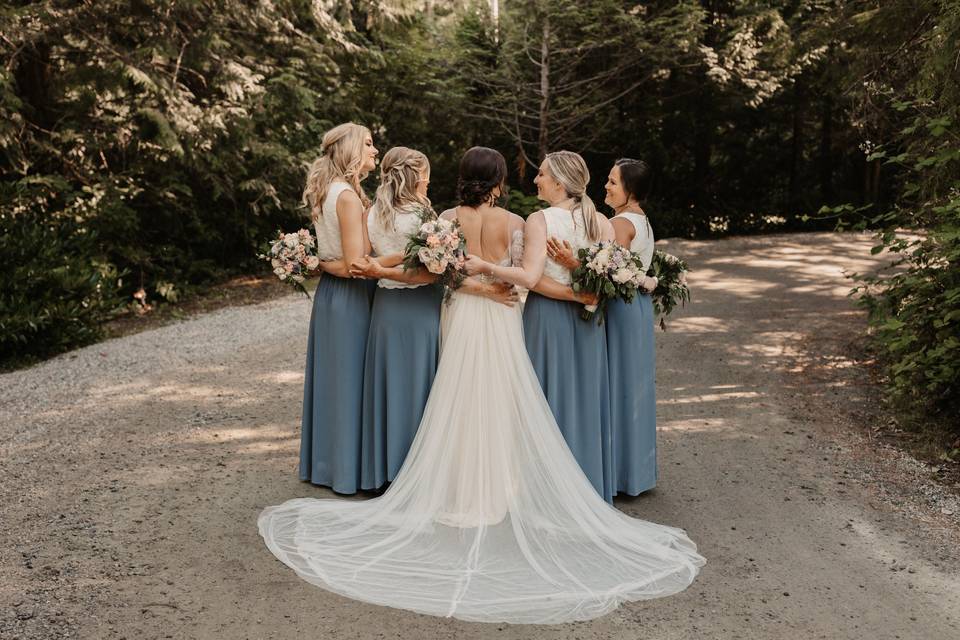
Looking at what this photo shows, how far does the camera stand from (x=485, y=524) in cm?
487

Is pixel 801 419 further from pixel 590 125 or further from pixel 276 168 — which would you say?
pixel 590 125

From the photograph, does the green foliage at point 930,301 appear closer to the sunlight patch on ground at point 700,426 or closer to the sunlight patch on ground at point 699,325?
the sunlight patch on ground at point 700,426

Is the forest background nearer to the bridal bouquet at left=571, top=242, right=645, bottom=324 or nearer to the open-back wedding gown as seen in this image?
the bridal bouquet at left=571, top=242, right=645, bottom=324

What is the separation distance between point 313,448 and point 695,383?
4.30 metres

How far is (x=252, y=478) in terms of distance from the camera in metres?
5.97

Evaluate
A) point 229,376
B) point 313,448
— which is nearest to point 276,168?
point 229,376

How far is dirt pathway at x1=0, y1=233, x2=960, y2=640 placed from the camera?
13.2 ft

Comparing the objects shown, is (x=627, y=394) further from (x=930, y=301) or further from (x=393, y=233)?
(x=930, y=301)

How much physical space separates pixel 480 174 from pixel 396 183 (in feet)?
1.99

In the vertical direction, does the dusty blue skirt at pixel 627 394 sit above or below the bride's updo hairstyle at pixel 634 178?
below

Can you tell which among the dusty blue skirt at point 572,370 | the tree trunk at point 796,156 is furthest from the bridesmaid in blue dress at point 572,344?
the tree trunk at point 796,156

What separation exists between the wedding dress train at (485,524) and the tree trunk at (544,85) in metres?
12.5

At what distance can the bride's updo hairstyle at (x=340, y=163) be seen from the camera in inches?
217

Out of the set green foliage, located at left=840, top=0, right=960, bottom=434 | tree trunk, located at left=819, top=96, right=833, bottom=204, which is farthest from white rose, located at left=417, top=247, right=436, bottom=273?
tree trunk, located at left=819, top=96, right=833, bottom=204
